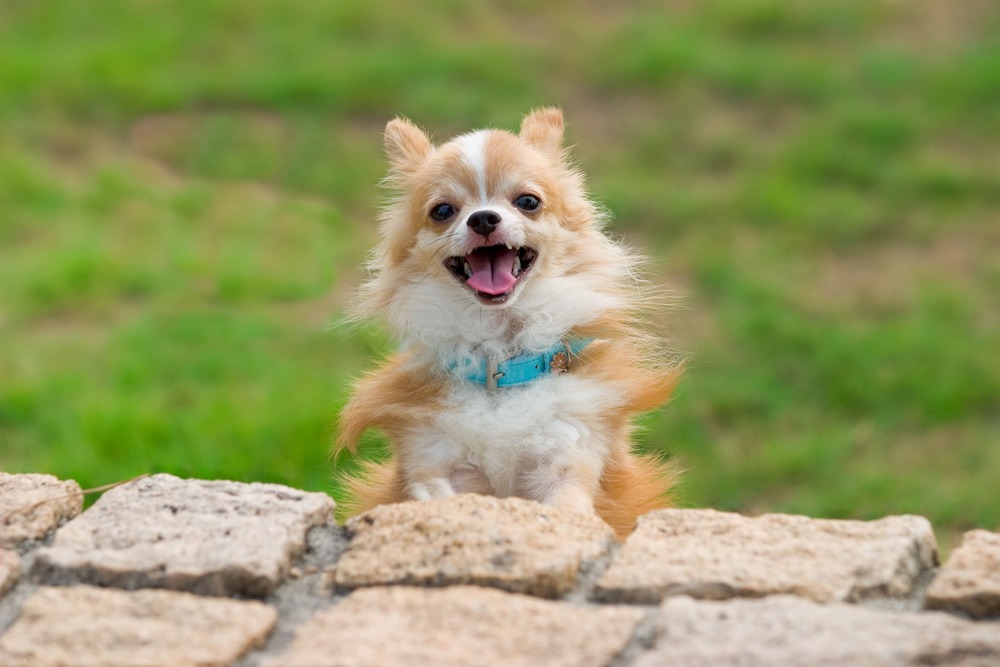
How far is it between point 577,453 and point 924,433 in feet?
15.0

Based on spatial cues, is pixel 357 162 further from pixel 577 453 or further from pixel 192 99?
pixel 577 453

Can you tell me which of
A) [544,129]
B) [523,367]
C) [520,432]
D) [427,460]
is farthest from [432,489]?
[544,129]

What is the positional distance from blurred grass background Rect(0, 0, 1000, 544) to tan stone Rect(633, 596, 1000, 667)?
3.20 metres

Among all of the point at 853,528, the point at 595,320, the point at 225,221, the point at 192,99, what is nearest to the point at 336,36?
the point at 192,99

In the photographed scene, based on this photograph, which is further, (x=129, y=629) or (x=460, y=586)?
(x=460, y=586)

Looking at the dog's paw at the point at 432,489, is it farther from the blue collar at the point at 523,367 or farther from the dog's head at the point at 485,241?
the dog's head at the point at 485,241

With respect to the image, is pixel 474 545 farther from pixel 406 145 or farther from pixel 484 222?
pixel 406 145

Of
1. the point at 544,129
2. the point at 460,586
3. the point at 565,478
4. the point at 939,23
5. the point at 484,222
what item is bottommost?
the point at 460,586

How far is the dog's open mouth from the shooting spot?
13.1ft

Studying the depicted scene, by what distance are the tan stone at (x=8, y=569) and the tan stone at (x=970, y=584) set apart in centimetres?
194

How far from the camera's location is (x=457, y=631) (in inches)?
108

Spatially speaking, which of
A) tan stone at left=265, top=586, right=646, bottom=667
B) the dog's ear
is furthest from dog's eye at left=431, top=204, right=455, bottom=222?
tan stone at left=265, top=586, right=646, bottom=667

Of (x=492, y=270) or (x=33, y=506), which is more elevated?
(x=492, y=270)

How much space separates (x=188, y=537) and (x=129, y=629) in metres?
0.39
